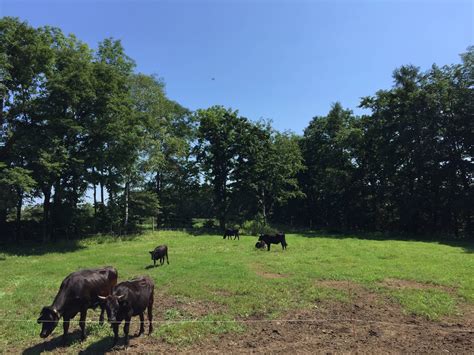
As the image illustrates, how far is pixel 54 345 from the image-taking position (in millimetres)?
8000

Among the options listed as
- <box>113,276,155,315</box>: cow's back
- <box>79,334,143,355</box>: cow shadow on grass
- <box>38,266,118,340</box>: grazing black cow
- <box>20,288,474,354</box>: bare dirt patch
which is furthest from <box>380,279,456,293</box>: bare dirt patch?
<box>38,266,118,340</box>: grazing black cow

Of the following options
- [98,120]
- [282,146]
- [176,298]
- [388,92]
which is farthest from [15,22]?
[388,92]

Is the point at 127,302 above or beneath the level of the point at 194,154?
beneath

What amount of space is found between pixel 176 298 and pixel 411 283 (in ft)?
29.3

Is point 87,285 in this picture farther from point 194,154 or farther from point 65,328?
point 194,154

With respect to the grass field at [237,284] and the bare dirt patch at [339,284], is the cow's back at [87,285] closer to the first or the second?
the grass field at [237,284]

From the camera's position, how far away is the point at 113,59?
36125 mm

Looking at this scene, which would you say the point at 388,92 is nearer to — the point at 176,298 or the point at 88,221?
the point at 88,221

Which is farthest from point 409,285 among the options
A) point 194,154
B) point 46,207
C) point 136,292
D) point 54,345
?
point 194,154

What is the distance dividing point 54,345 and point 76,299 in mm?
1075

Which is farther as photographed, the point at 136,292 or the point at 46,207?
the point at 46,207

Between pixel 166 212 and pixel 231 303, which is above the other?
pixel 166 212

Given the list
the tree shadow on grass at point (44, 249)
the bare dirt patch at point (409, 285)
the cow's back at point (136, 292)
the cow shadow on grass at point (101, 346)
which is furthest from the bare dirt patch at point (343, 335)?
the tree shadow on grass at point (44, 249)

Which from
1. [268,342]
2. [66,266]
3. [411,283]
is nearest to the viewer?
[268,342]
